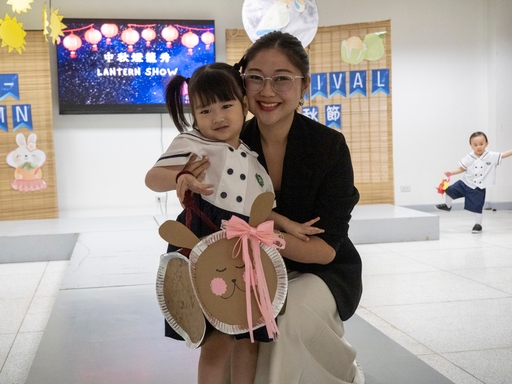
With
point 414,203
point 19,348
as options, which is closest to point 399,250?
point 414,203

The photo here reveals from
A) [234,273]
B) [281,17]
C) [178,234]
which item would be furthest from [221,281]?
[281,17]

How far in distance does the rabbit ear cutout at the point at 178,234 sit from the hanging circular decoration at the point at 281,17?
10.0ft

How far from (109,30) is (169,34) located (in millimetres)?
656

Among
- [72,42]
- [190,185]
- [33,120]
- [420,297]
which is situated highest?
[72,42]

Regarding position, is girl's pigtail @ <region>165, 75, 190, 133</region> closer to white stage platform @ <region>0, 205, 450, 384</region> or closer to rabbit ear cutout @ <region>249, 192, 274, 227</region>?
rabbit ear cutout @ <region>249, 192, 274, 227</region>

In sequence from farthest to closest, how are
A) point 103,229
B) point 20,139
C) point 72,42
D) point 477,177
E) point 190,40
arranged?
point 190,40 < point 72,42 < point 20,139 < point 477,177 < point 103,229

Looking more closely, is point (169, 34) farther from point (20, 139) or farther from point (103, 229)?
point (103, 229)

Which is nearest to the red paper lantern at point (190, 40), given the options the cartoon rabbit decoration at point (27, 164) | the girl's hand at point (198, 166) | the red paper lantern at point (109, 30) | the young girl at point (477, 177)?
the red paper lantern at point (109, 30)

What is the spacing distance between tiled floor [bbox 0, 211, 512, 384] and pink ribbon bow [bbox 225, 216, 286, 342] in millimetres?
1119

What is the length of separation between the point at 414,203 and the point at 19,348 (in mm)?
5778

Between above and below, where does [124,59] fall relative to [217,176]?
above

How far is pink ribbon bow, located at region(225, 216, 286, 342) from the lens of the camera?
1.39 meters

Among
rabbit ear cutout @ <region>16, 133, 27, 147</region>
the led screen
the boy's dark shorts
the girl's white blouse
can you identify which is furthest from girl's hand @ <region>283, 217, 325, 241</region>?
rabbit ear cutout @ <region>16, 133, 27, 147</region>

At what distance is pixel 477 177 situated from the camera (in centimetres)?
611
